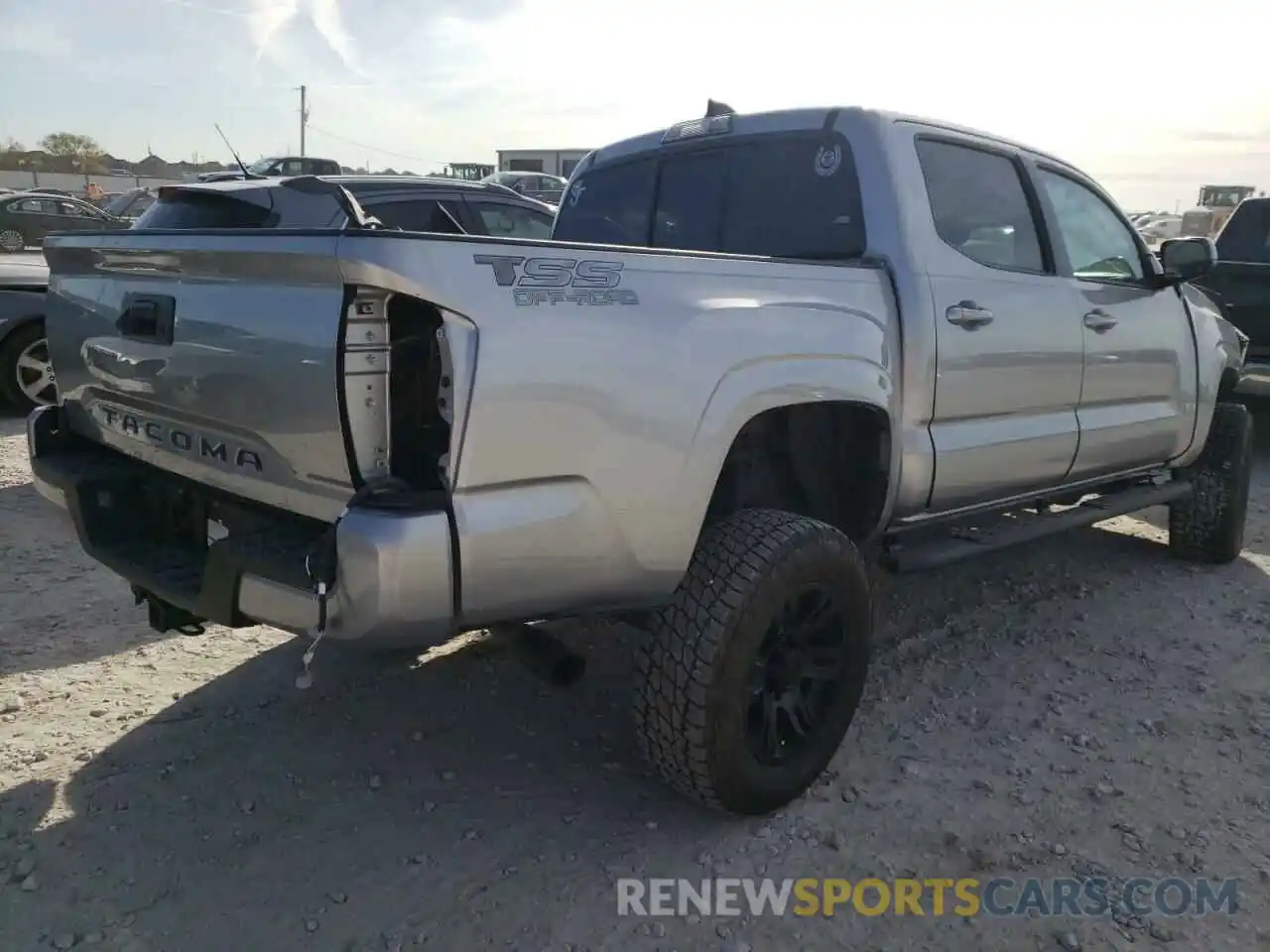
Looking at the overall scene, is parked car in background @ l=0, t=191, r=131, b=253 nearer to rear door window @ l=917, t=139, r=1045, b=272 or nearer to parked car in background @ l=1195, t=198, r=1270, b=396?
parked car in background @ l=1195, t=198, r=1270, b=396

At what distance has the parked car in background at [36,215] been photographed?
2059cm

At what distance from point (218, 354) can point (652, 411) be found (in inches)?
40.5

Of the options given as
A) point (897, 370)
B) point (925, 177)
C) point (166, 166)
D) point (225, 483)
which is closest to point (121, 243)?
point (225, 483)

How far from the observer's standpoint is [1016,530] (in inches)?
151

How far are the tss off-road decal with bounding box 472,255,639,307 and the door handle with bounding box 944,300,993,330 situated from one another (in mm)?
1439

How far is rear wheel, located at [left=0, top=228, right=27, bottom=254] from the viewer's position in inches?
784

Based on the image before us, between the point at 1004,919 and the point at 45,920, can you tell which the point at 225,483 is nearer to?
the point at 45,920

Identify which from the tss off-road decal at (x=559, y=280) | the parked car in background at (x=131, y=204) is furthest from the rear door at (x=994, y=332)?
the parked car in background at (x=131, y=204)

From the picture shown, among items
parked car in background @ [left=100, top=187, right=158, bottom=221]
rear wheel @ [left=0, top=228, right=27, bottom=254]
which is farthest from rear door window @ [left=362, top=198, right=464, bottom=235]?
parked car in background @ [left=100, top=187, right=158, bottom=221]

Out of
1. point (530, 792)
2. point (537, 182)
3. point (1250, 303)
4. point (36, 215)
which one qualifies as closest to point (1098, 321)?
point (530, 792)

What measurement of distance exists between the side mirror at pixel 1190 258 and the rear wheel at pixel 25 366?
7.31 metres

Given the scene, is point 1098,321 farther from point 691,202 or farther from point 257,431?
point 257,431

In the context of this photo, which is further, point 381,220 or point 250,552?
point 381,220

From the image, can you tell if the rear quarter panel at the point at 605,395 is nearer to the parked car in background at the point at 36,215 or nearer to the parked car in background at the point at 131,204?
the parked car in background at the point at 36,215
